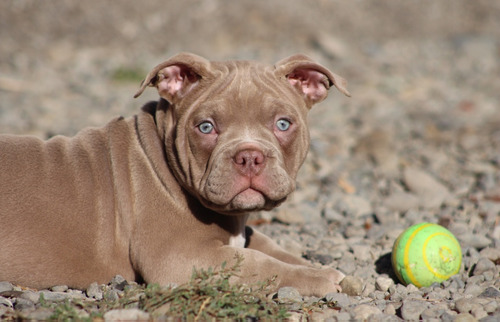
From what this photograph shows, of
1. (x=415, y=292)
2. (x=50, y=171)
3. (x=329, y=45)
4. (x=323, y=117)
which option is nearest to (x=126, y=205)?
(x=50, y=171)

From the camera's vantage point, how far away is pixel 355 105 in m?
12.4

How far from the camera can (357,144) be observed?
33.6ft

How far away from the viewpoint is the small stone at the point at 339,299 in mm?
4816

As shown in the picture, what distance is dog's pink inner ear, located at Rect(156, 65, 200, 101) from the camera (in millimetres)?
5473

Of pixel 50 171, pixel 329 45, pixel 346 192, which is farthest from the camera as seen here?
pixel 329 45

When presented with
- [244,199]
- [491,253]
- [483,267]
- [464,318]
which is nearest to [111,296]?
[244,199]

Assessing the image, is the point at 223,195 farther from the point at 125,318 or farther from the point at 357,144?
the point at 357,144

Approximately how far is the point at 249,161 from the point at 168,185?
77 centimetres

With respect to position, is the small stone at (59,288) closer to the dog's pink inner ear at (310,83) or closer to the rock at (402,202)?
the dog's pink inner ear at (310,83)

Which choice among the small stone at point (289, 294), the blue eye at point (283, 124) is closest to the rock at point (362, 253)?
→ the small stone at point (289, 294)

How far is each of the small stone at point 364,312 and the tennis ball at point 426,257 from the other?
0.82m

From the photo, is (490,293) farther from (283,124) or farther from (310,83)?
(310,83)

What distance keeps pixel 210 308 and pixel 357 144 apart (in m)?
6.32

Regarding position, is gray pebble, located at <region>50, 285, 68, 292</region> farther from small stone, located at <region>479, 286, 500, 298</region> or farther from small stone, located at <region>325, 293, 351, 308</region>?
small stone, located at <region>479, 286, 500, 298</region>
